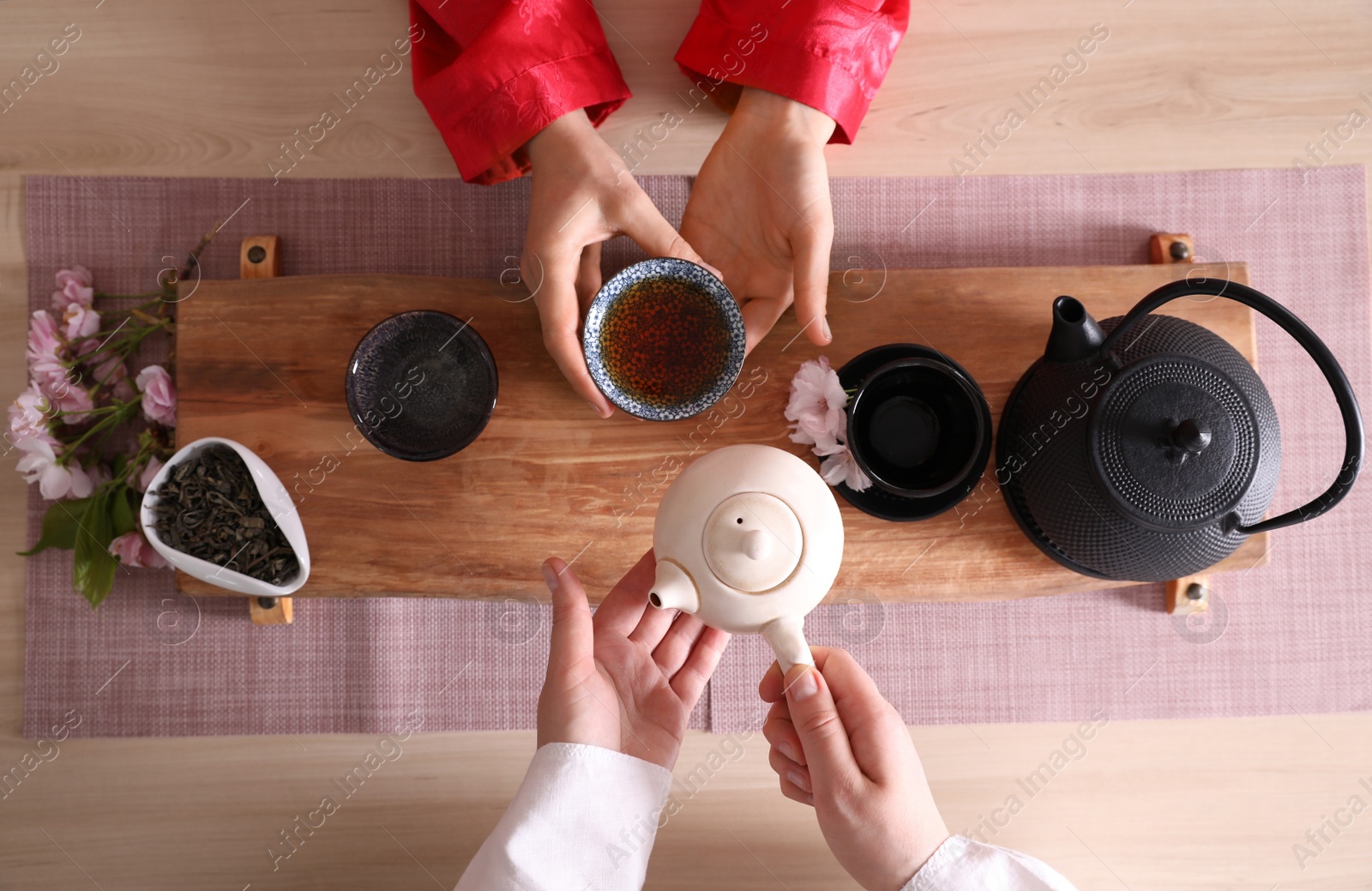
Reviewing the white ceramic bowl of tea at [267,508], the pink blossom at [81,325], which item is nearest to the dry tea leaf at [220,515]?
the white ceramic bowl of tea at [267,508]

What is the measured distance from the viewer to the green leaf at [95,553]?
3.28 ft

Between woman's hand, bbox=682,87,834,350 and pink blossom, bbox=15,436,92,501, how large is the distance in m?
0.86

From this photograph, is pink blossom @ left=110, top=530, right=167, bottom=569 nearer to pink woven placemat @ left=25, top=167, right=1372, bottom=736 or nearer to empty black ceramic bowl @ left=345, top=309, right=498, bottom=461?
pink woven placemat @ left=25, top=167, right=1372, bottom=736

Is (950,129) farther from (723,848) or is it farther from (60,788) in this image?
(60,788)

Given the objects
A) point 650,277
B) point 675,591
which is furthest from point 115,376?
point 675,591

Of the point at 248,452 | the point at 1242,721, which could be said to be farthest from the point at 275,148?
the point at 1242,721

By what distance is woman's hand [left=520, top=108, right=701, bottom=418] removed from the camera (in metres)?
0.84

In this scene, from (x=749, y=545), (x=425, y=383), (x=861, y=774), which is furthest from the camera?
(x=425, y=383)

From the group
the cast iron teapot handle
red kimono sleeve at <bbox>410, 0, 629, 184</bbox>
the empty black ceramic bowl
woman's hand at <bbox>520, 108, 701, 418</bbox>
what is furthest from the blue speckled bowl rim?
the cast iron teapot handle

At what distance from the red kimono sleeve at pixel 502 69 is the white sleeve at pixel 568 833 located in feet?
2.29

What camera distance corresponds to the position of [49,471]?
0.99 meters

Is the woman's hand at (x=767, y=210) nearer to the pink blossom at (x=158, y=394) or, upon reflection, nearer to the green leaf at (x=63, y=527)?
the pink blossom at (x=158, y=394)

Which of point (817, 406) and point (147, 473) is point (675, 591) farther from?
point (147, 473)

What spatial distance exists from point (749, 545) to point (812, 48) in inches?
24.0
